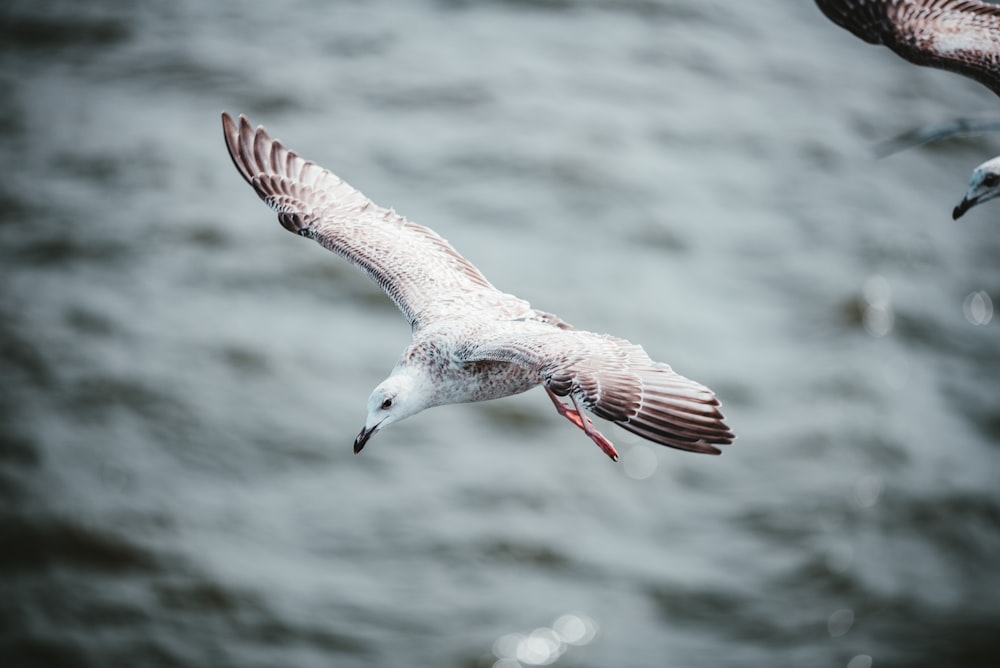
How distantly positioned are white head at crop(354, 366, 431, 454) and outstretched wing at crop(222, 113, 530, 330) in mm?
802

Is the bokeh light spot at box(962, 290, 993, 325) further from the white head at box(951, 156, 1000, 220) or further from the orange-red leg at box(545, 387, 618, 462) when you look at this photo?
the orange-red leg at box(545, 387, 618, 462)

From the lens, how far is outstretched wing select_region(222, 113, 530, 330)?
11.2 m

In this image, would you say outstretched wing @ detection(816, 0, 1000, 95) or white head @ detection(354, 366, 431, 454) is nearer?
white head @ detection(354, 366, 431, 454)

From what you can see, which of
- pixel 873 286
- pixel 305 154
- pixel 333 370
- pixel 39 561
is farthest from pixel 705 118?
pixel 39 561

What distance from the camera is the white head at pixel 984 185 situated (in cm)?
1043

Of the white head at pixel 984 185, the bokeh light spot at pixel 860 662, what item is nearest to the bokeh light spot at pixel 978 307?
the bokeh light spot at pixel 860 662

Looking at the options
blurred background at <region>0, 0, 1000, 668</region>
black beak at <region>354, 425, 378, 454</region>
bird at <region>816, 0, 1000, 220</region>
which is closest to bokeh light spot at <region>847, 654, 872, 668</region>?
blurred background at <region>0, 0, 1000, 668</region>

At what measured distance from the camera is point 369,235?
12.0 meters

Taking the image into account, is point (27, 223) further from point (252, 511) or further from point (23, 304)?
point (252, 511)

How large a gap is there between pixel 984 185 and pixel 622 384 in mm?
4099

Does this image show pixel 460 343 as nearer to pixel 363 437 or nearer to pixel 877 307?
pixel 363 437

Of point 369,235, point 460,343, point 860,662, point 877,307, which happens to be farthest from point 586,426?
point 877,307

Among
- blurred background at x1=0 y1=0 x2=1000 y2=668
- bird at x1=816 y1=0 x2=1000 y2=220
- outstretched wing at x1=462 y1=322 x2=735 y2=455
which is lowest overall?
outstretched wing at x1=462 y1=322 x2=735 y2=455

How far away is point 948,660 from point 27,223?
97.2 ft
